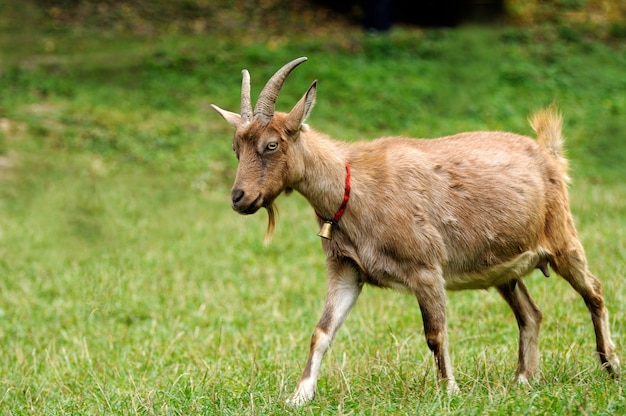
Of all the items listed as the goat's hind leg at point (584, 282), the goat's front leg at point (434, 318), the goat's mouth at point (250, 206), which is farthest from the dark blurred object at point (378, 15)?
the goat's mouth at point (250, 206)

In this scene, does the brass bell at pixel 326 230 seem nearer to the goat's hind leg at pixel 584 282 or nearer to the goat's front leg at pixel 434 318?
the goat's front leg at pixel 434 318

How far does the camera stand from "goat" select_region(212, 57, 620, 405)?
5.94 metres

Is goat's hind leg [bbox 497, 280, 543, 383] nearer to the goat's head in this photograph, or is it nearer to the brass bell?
the brass bell

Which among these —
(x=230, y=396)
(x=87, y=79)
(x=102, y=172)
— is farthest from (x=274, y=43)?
(x=230, y=396)

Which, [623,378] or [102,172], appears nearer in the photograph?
[623,378]

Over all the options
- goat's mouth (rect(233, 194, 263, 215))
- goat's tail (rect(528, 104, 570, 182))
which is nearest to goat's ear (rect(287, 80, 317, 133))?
goat's mouth (rect(233, 194, 263, 215))

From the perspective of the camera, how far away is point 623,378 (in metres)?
5.94

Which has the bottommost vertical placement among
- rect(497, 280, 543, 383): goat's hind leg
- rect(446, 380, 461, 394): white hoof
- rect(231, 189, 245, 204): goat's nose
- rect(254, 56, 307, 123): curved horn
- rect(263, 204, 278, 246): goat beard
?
rect(497, 280, 543, 383): goat's hind leg

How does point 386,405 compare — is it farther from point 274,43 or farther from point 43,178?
point 274,43

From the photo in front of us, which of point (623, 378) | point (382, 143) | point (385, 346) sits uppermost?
point (382, 143)

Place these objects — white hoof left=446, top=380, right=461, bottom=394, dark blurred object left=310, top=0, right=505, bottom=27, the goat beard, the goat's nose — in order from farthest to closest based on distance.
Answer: dark blurred object left=310, top=0, right=505, bottom=27
the goat beard
the goat's nose
white hoof left=446, top=380, right=461, bottom=394

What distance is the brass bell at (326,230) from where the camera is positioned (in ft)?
19.9

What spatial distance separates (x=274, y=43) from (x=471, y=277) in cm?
1664

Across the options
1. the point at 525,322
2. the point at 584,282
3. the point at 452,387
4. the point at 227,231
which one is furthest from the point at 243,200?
the point at 227,231
